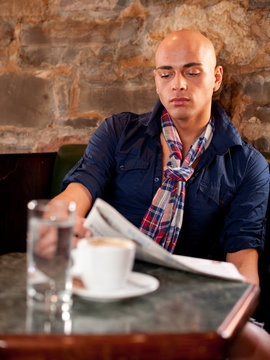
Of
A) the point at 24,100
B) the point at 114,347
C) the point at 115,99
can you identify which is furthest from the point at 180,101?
the point at 114,347

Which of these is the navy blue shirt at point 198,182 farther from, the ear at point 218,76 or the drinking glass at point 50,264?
the drinking glass at point 50,264

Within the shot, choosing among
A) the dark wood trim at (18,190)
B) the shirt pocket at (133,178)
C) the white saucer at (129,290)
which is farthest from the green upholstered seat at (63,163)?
the white saucer at (129,290)

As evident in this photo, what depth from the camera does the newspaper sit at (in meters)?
0.96

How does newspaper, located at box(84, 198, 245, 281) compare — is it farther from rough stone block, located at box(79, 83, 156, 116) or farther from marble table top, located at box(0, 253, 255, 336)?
rough stone block, located at box(79, 83, 156, 116)

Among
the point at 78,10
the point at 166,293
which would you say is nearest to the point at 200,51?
the point at 78,10

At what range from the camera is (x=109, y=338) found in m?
0.68

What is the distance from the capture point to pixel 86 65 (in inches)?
93.4

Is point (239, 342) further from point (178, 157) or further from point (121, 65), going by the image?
point (121, 65)

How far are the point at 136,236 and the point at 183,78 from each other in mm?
1035

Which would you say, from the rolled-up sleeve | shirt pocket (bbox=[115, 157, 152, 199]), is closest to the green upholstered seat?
shirt pocket (bbox=[115, 157, 152, 199])

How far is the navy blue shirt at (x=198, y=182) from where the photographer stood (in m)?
1.74

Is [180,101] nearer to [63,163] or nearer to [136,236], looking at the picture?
[63,163]

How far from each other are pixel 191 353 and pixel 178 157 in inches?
46.3

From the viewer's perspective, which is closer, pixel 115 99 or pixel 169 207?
pixel 169 207
